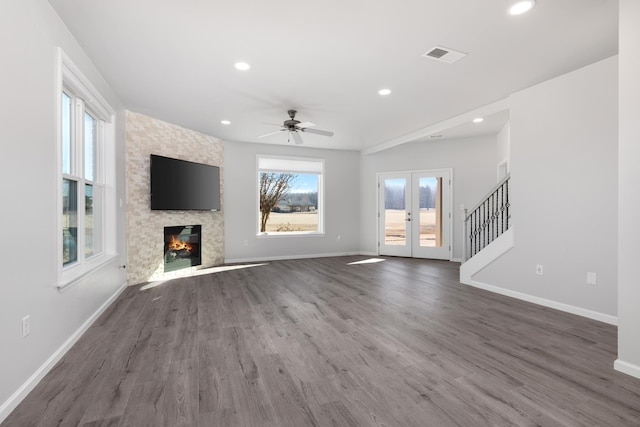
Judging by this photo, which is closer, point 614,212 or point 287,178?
point 614,212

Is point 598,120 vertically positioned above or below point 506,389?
above

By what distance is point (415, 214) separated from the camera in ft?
24.8

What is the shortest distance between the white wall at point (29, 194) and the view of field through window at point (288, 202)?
496cm

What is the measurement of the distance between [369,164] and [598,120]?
519 centimetres

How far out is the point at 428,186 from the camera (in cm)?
746

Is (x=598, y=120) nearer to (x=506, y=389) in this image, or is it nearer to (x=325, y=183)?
(x=506, y=389)

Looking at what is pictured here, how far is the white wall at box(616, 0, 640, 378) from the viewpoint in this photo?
83.8 inches

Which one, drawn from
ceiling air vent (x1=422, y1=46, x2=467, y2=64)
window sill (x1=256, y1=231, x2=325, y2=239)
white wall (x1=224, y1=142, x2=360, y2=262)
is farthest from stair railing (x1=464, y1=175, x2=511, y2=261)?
window sill (x1=256, y1=231, x2=325, y2=239)

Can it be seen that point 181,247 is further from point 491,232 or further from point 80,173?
point 491,232

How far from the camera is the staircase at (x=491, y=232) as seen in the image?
4289mm

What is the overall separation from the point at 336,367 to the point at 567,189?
11.1ft

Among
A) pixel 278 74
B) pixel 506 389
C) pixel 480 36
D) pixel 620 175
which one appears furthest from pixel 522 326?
pixel 278 74

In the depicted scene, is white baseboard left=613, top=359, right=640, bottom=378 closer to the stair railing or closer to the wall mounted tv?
the stair railing

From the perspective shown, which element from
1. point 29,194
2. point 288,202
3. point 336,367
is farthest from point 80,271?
point 288,202
